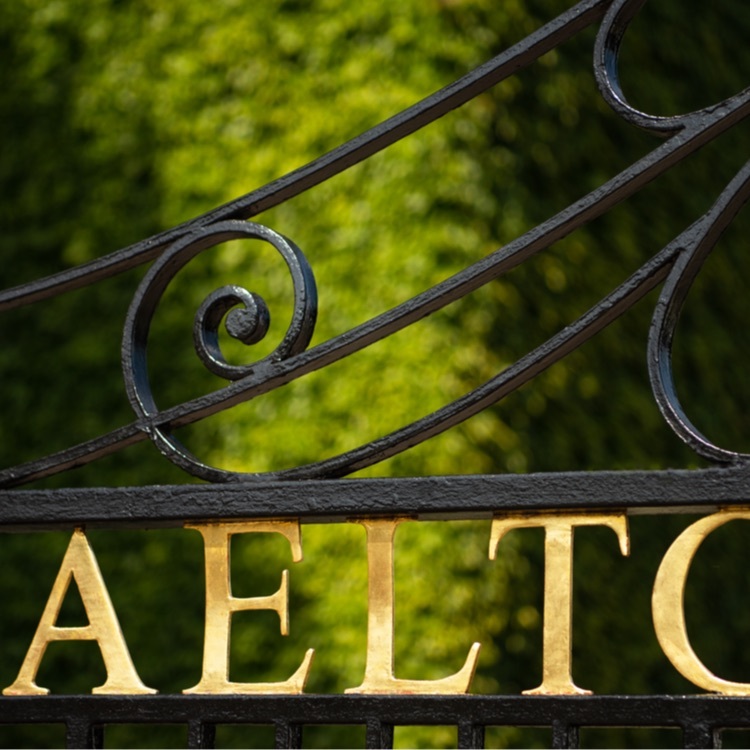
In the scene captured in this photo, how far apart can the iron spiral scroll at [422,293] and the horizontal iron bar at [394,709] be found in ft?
1.22

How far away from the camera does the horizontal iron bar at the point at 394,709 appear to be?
2.34m

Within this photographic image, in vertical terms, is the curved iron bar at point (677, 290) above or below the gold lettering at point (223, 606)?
above

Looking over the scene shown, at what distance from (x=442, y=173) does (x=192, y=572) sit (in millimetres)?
1607

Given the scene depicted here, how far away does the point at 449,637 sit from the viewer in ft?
15.7

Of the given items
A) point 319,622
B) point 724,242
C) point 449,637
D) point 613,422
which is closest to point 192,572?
point 319,622

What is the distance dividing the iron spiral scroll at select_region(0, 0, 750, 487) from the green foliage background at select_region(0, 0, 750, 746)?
2.30m

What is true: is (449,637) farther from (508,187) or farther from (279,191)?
(279,191)

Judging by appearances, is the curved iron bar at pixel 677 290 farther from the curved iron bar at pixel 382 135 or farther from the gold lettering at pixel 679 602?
the curved iron bar at pixel 382 135

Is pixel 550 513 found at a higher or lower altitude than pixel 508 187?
lower

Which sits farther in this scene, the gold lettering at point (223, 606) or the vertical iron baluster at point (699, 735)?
the gold lettering at point (223, 606)

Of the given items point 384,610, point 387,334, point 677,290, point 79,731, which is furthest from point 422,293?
point 79,731

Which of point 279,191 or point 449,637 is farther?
point 449,637

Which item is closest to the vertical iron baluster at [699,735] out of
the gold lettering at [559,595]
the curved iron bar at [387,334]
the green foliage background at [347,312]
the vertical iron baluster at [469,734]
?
the gold lettering at [559,595]

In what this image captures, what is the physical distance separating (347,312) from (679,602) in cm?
291
